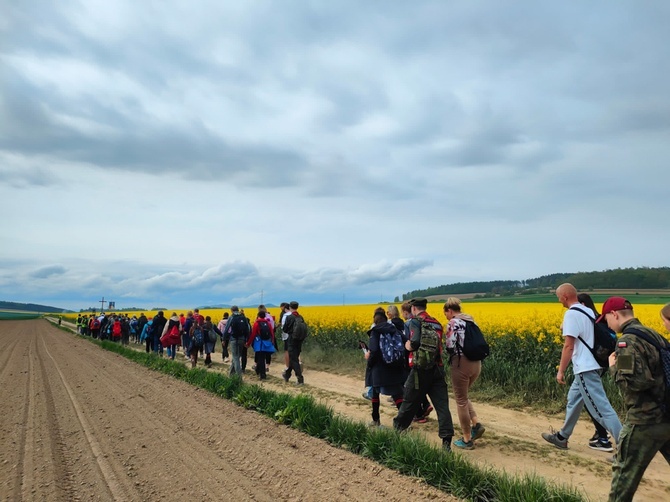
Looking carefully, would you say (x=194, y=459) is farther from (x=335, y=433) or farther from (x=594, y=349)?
(x=594, y=349)

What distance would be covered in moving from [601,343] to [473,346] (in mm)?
1576

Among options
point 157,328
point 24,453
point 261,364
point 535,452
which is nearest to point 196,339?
point 261,364

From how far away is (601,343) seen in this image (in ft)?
18.9

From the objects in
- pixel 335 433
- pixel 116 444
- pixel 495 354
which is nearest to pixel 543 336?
pixel 495 354

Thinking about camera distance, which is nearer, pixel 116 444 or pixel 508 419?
pixel 116 444

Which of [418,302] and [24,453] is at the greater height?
[418,302]

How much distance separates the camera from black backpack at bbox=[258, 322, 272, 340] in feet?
40.3

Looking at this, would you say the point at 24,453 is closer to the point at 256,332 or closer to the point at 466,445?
the point at 466,445

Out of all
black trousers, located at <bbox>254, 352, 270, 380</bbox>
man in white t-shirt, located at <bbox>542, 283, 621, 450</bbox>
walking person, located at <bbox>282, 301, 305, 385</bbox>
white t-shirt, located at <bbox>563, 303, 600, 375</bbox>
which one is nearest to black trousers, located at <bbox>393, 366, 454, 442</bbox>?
man in white t-shirt, located at <bbox>542, 283, 621, 450</bbox>

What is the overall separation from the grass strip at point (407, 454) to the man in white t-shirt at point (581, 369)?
1.63m

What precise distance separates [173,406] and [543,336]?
768cm

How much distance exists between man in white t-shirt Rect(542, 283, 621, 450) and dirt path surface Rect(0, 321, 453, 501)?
97.3 inches

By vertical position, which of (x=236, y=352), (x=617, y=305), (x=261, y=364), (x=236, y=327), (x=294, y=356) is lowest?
(x=261, y=364)

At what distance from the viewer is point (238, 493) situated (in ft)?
15.4
